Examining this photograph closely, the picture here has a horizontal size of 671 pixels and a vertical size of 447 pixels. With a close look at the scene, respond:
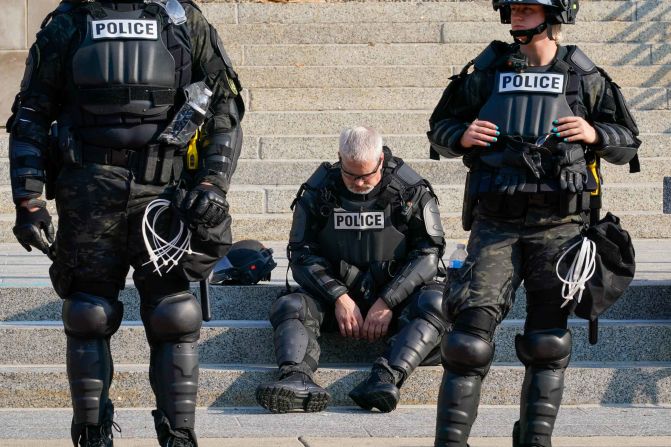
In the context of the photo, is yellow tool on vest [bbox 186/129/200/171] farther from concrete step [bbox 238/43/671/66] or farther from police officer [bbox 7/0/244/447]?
concrete step [bbox 238/43/671/66]

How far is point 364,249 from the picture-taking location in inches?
272

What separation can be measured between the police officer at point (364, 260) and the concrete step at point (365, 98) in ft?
14.4

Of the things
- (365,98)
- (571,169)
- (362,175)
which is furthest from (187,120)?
(365,98)

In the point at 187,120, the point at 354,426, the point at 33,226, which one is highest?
the point at 187,120

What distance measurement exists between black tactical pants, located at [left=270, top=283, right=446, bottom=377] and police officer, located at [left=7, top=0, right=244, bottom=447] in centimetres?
154

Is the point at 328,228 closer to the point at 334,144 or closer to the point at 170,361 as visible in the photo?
the point at 170,361

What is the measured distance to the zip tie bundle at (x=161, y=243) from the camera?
4.84 m

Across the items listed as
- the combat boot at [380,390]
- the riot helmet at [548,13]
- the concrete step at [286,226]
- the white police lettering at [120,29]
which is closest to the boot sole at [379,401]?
the combat boot at [380,390]

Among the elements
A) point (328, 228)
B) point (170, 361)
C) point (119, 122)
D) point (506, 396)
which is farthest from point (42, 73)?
point (506, 396)

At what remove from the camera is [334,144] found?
Answer: 1045 cm

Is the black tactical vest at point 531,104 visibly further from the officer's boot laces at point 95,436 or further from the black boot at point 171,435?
the officer's boot laces at point 95,436

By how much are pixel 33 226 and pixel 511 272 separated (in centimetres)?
176

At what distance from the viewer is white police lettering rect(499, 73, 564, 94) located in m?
4.95

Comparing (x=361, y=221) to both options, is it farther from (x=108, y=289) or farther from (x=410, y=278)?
(x=108, y=289)
